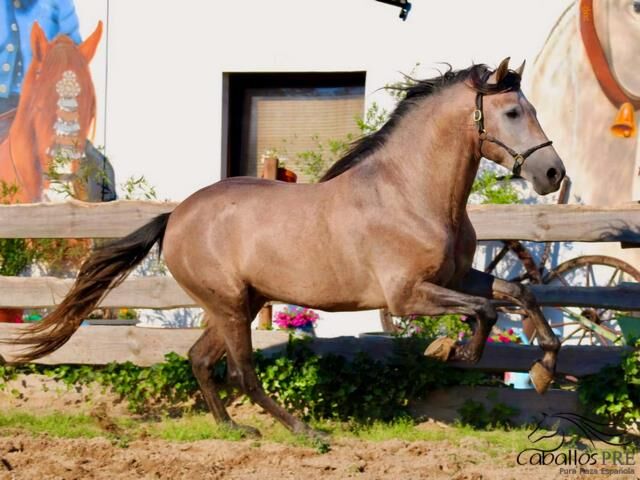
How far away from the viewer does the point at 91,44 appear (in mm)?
9312

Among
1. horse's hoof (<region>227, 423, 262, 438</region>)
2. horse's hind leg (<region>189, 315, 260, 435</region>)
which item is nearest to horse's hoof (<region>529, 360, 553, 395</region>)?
horse's hoof (<region>227, 423, 262, 438</region>)

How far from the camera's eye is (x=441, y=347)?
209 inches

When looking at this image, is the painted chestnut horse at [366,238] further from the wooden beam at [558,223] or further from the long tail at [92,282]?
the wooden beam at [558,223]

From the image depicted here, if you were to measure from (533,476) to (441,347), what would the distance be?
902 mm

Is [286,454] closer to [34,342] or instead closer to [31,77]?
[34,342]

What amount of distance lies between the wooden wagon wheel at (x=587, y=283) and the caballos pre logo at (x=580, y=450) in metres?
1.80

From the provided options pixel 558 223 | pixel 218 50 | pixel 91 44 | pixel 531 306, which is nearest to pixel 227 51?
pixel 218 50

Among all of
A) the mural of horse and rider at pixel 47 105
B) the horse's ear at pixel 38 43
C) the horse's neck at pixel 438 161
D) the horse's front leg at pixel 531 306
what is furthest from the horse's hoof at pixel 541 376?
the horse's ear at pixel 38 43

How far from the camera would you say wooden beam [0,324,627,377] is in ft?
20.2

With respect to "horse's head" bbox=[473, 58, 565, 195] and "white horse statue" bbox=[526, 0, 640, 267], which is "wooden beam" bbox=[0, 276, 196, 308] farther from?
"white horse statue" bbox=[526, 0, 640, 267]

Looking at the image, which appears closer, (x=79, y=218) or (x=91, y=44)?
(x=79, y=218)

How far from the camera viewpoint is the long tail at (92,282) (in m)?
6.20

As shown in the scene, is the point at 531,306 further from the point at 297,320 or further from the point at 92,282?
the point at 297,320

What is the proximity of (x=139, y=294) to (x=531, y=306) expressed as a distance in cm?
294
